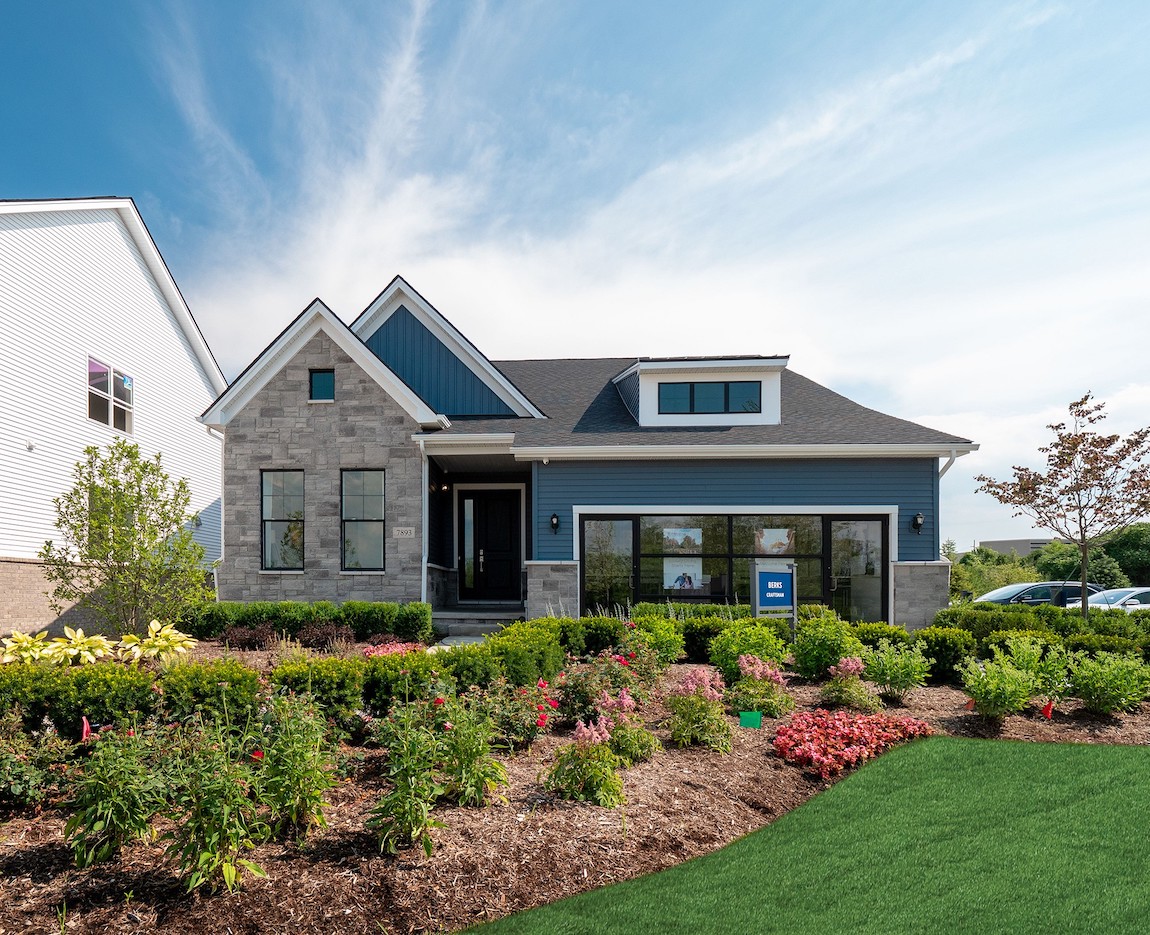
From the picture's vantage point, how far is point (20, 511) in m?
14.1

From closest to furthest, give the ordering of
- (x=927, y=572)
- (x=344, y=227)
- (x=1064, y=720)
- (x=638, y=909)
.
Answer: (x=638, y=909) < (x=1064, y=720) < (x=344, y=227) < (x=927, y=572)

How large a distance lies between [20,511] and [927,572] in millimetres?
17545

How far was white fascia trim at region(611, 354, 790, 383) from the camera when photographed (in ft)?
48.5

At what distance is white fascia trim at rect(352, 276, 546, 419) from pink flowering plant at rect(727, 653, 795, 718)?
878 cm

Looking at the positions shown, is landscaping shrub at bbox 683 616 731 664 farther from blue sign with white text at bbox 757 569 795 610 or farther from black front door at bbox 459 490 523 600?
black front door at bbox 459 490 523 600

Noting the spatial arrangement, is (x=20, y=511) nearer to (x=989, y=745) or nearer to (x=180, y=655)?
(x=180, y=655)

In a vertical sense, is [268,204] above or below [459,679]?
above

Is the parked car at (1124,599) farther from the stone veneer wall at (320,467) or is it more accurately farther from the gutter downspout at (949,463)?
the stone veneer wall at (320,467)

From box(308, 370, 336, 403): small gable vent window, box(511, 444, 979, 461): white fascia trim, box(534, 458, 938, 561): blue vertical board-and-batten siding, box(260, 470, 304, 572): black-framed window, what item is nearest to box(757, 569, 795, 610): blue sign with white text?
box(534, 458, 938, 561): blue vertical board-and-batten siding

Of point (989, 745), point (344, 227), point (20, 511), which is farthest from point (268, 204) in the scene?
point (989, 745)

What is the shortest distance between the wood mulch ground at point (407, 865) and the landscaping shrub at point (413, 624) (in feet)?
22.1

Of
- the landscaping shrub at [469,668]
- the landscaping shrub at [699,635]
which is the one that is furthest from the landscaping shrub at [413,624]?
the landscaping shrub at [469,668]

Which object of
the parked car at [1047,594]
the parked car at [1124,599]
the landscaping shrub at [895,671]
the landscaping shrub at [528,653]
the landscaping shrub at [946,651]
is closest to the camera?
the landscaping shrub at [528,653]

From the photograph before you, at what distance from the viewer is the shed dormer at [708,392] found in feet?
49.0
